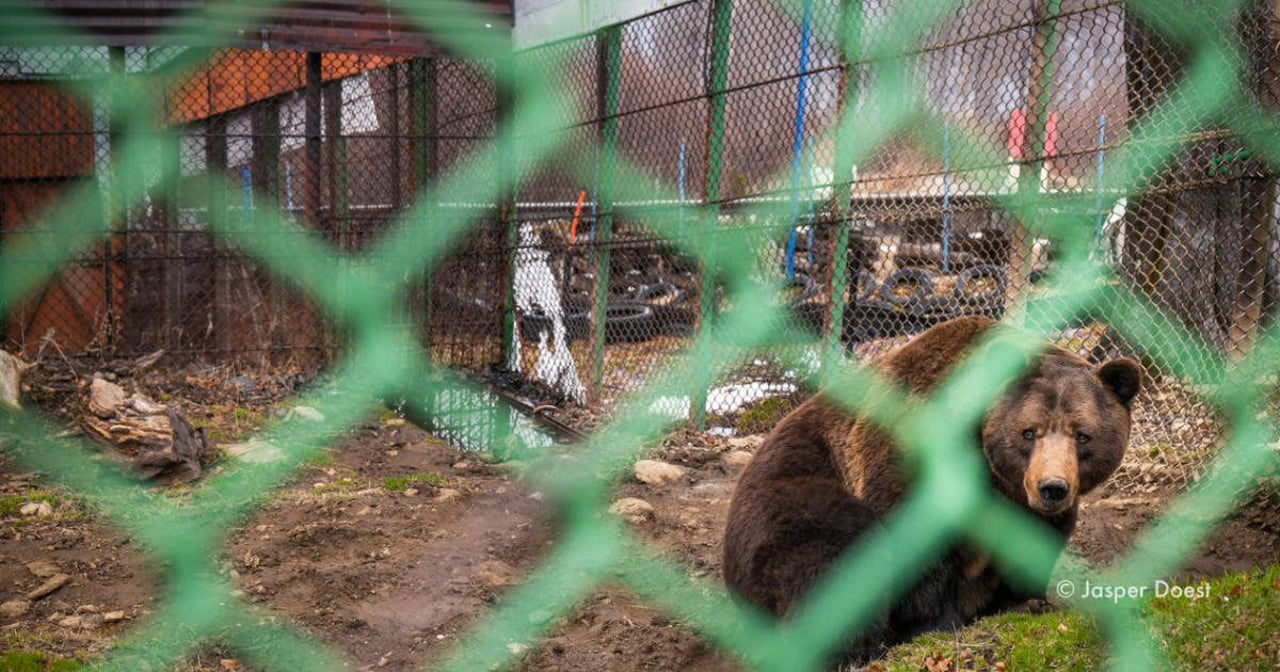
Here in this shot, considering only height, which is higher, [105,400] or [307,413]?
[105,400]

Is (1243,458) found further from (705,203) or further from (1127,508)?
(705,203)

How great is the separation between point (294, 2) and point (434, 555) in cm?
514

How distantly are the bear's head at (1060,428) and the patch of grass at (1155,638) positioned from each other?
0.33 meters

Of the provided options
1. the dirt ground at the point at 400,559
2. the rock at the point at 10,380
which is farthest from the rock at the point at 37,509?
the rock at the point at 10,380

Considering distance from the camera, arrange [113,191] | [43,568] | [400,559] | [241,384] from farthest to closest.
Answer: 1. [113,191]
2. [241,384]
3. [400,559]
4. [43,568]

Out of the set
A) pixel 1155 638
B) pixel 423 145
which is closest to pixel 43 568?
pixel 1155 638

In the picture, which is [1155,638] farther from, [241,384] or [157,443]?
[241,384]

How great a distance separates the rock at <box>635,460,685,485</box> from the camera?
5926 mm

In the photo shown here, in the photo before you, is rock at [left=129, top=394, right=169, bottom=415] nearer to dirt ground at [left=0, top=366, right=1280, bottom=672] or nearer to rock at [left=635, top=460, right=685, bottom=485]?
dirt ground at [left=0, top=366, right=1280, bottom=672]

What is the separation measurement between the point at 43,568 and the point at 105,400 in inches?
81.9

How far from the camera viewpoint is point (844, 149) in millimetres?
5578

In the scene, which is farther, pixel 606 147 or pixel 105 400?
pixel 606 147

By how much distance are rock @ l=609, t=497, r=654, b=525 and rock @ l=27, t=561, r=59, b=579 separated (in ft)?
7.40

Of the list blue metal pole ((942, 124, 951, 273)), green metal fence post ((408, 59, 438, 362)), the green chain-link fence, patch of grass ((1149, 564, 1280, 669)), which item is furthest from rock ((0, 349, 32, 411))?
patch of grass ((1149, 564, 1280, 669))
